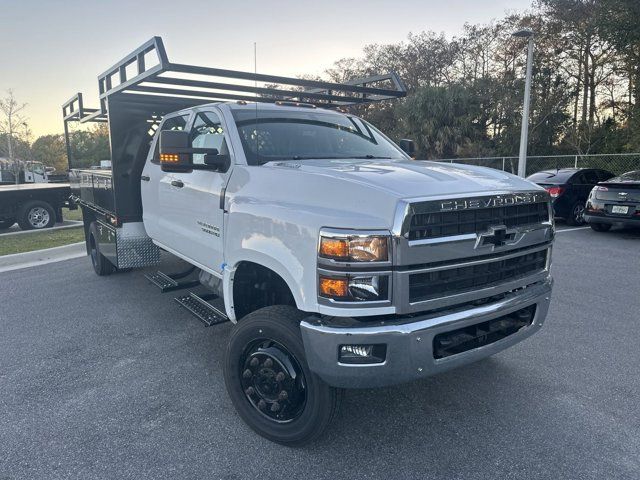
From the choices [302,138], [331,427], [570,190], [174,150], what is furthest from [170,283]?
[570,190]

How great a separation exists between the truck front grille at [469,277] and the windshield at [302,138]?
1.56m

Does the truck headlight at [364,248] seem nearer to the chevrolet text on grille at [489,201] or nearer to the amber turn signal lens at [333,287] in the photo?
the amber turn signal lens at [333,287]

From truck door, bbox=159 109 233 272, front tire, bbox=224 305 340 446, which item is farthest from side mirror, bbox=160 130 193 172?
front tire, bbox=224 305 340 446

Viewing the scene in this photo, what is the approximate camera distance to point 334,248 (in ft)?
8.29

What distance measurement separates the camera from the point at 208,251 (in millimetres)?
3947

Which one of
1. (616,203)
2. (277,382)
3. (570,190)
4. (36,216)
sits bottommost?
(36,216)

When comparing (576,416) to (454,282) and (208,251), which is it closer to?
(454,282)

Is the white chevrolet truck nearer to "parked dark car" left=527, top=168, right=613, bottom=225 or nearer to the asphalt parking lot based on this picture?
the asphalt parking lot

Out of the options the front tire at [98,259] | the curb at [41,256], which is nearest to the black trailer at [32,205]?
the curb at [41,256]

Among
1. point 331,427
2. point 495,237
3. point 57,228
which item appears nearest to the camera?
point 495,237

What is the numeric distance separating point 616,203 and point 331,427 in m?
9.38

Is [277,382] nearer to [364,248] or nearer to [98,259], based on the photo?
[364,248]

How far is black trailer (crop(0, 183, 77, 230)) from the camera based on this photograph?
12.0 metres

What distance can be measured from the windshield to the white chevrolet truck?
0.05 ft
